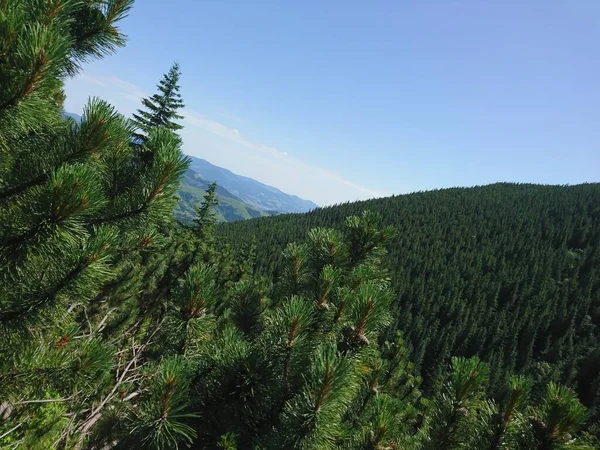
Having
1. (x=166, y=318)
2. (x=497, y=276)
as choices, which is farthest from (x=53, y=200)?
(x=497, y=276)

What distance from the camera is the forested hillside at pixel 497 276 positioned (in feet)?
281

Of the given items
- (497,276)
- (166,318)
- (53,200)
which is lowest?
(166,318)

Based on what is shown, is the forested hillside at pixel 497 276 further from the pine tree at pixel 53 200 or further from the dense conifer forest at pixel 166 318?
the pine tree at pixel 53 200

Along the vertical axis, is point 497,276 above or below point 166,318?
Answer: above

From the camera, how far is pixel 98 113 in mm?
2059

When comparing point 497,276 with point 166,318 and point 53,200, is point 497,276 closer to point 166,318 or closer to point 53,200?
point 166,318

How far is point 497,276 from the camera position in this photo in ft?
396

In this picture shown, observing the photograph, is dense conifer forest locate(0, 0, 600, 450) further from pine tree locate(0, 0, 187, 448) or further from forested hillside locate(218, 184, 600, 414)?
forested hillside locate(218, 184, 600, 414)

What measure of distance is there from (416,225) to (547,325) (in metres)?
75.9

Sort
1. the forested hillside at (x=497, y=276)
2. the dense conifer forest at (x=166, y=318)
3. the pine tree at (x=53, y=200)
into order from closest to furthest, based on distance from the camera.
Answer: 1. the pine tree at (x=53, y=200)
2. the dense conifer forest at (x=166, y=318)
3. the forested hillside at (x=497, y=276)

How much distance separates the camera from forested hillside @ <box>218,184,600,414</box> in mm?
85688

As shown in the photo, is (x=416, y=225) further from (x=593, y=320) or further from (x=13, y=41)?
(x=13, y=41)

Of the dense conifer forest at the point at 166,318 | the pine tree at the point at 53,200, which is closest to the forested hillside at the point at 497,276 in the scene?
the dense conifer forest at the point at 166,318

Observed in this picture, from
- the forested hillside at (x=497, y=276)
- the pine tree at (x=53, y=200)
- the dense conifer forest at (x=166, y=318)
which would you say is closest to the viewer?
the pine tree at (x=53, y=200)
